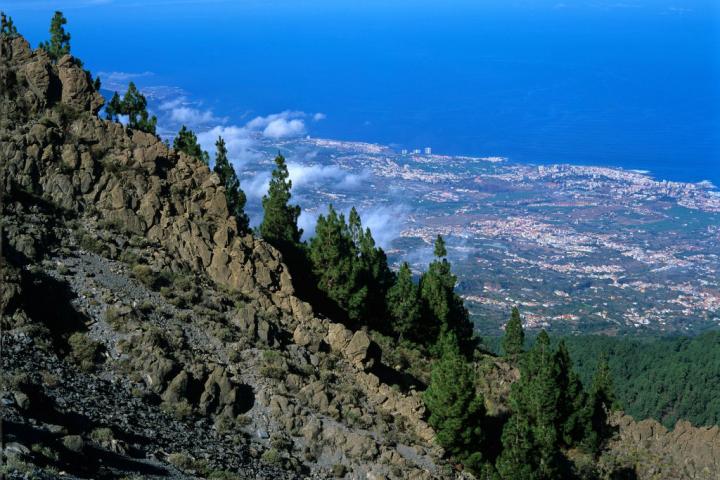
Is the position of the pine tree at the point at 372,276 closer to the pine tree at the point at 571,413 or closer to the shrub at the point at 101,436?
the pine tree at the point at 571,413

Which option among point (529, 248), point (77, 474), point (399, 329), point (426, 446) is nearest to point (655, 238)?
point (529, 248)

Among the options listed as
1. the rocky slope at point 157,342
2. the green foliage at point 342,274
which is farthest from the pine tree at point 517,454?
the green foliage at point 342,274

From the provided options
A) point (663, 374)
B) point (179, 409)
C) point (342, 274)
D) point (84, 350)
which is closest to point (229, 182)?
point (342, 274)

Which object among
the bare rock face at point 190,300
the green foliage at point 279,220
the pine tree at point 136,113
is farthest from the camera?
the green foliage at point 279,220

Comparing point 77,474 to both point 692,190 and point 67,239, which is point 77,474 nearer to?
point 67,239

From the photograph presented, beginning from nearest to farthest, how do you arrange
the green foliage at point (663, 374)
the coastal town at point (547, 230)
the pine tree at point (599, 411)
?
the pine tree at point (599, 411) < the green foliage at point (663, 374) < the coastal town at point (547, 230)

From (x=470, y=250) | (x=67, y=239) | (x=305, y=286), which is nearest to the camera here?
(x=67, y=239)
